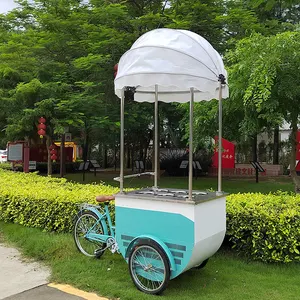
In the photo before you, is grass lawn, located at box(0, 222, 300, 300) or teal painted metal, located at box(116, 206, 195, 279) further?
grass lawn, located at box(0, 222, 300, 300)

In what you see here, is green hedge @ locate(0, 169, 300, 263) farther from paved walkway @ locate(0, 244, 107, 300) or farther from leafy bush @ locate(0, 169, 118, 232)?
paved walkway @ locate(0, 244, 107, 300)

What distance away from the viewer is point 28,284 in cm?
420

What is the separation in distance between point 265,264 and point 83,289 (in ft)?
7.11

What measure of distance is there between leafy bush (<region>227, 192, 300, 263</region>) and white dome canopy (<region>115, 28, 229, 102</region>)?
169 cm

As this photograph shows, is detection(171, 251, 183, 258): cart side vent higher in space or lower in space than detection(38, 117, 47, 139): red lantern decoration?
lower

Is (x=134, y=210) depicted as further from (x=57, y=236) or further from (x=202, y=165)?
(x=202, y=165)

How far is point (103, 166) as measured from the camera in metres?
27.7

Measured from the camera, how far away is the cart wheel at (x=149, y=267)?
367cm

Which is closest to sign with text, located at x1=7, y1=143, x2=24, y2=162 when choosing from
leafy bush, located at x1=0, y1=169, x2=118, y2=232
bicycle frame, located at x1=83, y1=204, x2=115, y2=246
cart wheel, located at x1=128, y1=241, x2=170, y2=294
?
leafy bush, located at x1=0, y1=169, x2=118, y2=232

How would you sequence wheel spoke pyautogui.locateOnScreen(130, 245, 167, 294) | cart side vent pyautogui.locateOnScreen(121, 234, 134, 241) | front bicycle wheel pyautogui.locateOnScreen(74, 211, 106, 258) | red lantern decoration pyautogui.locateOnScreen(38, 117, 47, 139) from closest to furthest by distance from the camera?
wheel spoke pyautogui.locateOnScreen(130, 245, 167, 294) < cart side vent pyautogui.locateOnScreen(121, 234, 134, 241) < front bicycle wheel pyautogui.locateOnScreen(74, 211, 106, 258) < red lantern decoration pyautogui.locateOnScreen(38, 117, 47, 139)

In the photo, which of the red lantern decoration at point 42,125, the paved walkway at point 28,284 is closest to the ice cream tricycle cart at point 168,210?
the paved walkway at point 28,284

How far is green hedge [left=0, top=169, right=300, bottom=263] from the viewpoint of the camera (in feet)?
14.8

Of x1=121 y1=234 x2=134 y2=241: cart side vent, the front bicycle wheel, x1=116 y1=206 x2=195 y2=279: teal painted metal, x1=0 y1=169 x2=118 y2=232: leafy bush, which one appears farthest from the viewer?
x1=0 y1=169 x2=118 y2=232: leafy bush

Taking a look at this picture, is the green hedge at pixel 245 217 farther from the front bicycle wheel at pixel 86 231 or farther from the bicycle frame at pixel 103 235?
the bicycle frame at pixel 103 235
